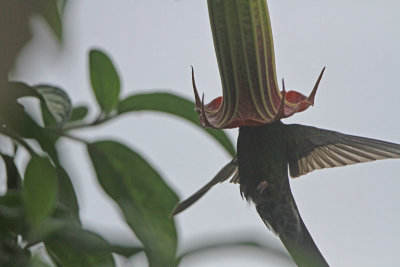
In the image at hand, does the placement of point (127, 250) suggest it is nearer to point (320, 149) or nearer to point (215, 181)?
point (215, 181)

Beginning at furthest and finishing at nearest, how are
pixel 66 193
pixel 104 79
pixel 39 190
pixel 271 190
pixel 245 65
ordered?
pixel 271 190, pixel 104 79, pixel 66 193, pixel 245 65, pixel 39 190

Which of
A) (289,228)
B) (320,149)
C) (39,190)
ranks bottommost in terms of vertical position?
(289,228)

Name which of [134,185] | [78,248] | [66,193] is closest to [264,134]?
[134,185]

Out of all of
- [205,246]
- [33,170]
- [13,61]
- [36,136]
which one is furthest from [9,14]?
[36,136]

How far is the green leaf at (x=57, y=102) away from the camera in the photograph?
82 cm

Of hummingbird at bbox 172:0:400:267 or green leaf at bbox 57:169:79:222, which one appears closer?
hummingbird at bbox 172:0:400:267

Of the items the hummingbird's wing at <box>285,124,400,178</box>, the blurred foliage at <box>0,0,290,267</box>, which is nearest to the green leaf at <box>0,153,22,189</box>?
the blurred foliage at <box>0,0,290,267</box>

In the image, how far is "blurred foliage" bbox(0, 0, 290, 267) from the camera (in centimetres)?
65

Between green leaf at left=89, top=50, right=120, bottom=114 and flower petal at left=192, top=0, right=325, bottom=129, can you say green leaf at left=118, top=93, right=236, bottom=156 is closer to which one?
green leaf at left=89, top=50, right=120, bottom=114

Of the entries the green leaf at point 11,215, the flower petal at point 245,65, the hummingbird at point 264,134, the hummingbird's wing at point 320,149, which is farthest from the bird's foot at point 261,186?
the green leaf at point 11,215

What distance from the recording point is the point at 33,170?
750 millimetres

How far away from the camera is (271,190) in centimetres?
119

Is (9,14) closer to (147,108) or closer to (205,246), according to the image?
(205,246)

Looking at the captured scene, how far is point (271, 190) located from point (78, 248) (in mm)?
555
